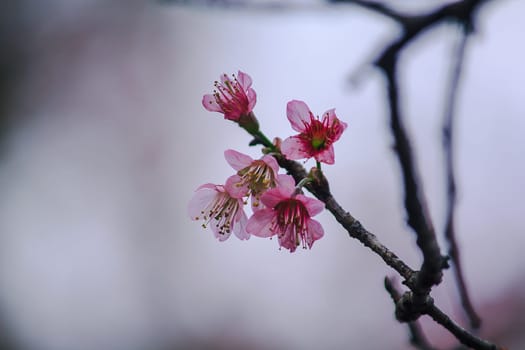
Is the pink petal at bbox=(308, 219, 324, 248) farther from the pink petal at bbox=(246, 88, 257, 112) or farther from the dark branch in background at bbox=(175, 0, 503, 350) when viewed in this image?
the pink petal at bbox=(246, 88, 257, 112)

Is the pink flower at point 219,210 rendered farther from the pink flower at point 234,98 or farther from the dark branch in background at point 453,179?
the dark branch in background at point 453,179

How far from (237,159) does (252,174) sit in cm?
6

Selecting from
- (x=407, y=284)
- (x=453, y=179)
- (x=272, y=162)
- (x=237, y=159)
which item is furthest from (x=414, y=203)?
(x=237, y=159)

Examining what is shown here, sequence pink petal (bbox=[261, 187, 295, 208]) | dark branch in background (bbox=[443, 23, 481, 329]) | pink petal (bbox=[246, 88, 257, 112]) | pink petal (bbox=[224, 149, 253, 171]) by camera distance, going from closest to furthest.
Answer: dark branch in background (bbox=[443, 23, 481, 329]) < pink petal (bbox=[261, 187, 295, 208]) < pink petal (bbox=[224, 149, 253, 171]) < pink petal (bbox=[246, 88, 257, 112])

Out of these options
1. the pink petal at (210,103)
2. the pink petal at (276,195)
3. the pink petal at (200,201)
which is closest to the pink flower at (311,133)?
the pink petal at (276,195)

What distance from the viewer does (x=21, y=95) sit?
5961 mm

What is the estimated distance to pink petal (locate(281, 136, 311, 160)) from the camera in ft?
3.95

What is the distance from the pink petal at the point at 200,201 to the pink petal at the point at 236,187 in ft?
0.44

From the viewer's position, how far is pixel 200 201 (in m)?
1.45

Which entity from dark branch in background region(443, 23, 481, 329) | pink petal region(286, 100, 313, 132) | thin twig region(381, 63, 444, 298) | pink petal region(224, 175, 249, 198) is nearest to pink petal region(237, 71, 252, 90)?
pink petal region(286, 100, 313, 132)

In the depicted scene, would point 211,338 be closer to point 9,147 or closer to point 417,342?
point 9,147

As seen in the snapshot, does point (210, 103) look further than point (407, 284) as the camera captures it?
Yes

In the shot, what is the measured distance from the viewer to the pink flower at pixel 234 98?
1354 millimetres

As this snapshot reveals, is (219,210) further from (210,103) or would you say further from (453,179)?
(453,179)
